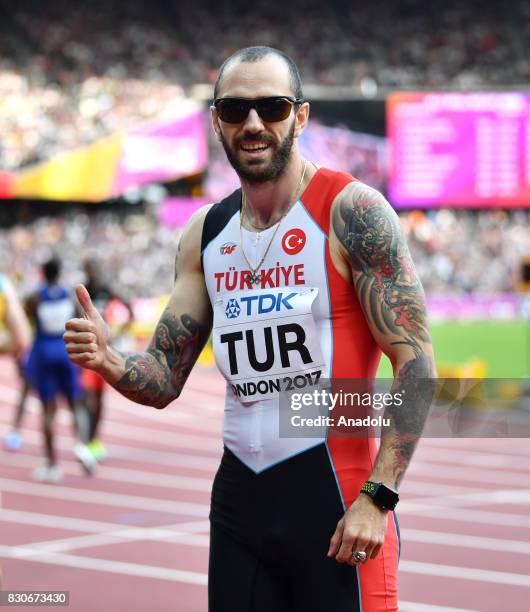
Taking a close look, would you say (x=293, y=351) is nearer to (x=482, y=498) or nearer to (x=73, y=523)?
(x=73, y=523)

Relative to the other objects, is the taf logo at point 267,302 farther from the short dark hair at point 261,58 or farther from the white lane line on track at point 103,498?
the white lane line on track at point 103,498

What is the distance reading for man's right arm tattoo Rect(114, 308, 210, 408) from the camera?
2.86 metres

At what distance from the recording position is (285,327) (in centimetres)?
269

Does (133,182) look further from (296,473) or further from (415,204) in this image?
(296,473)

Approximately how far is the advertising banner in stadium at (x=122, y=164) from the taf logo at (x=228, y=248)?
22.4 meters

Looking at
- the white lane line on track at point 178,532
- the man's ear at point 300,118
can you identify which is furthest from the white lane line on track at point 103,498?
the man's ear at point 300,118

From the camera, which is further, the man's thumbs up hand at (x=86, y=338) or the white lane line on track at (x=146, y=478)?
the white lane line on track at (x=146, y=478)

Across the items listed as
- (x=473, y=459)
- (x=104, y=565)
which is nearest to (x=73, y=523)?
(x=104, y=565)

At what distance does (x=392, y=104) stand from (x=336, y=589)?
2011 cm

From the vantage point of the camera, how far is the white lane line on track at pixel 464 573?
607 cm

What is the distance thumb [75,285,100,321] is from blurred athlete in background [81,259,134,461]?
667 cm

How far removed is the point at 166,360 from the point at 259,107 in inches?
30.2

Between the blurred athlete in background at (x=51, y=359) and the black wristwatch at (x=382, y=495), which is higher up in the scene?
the blurred athlete in background at (x=51, y=359)

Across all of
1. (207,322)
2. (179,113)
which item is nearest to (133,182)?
(179,113)
